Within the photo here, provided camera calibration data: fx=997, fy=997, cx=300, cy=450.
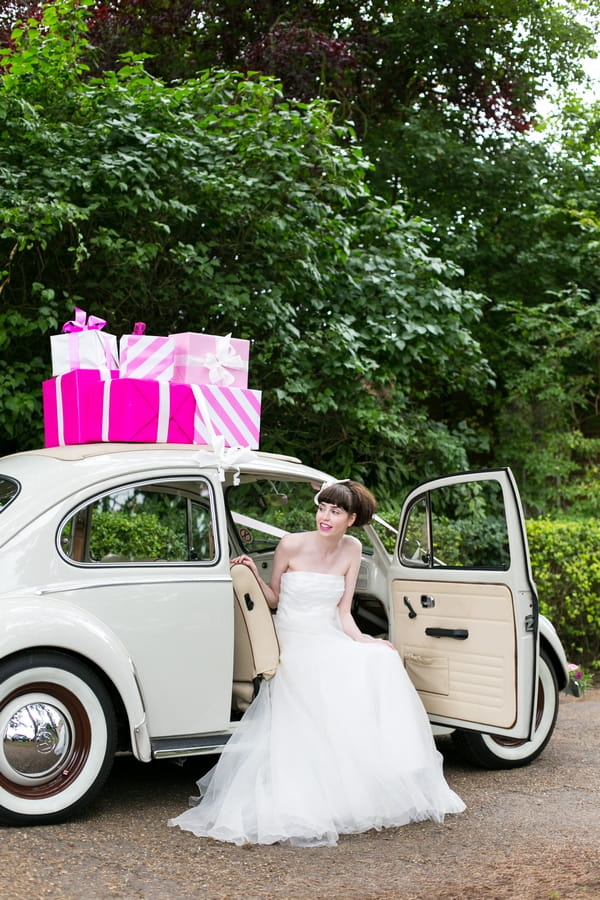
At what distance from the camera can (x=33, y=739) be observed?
4.31 metres

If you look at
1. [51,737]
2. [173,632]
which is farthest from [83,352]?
[51,737]

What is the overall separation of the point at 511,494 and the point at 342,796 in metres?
1.69

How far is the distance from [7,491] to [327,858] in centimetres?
226

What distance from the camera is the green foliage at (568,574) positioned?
9.08m

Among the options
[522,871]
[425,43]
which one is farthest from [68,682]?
[425,43]

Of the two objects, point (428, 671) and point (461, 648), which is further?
point (428, 671)

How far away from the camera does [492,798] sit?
5160 mm

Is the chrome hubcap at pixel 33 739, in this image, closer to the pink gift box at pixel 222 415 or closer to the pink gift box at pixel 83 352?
the pink gift box at pixel 222 415

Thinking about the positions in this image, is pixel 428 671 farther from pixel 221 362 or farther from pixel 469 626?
pixel 221 362

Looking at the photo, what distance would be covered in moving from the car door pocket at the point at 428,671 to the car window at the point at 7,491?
2347 mm

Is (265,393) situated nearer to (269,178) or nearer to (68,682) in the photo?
(269,178)

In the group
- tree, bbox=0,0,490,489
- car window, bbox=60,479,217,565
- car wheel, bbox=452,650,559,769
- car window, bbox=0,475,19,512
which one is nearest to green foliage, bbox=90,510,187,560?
car window, bbox=60,479,217,565

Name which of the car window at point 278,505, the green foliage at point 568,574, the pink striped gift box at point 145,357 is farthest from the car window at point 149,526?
the green foliage at point 568,574

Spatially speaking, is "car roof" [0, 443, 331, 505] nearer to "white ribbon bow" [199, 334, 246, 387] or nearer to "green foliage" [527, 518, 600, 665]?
"white ribbon bow" [199, 334, 246, 387]
